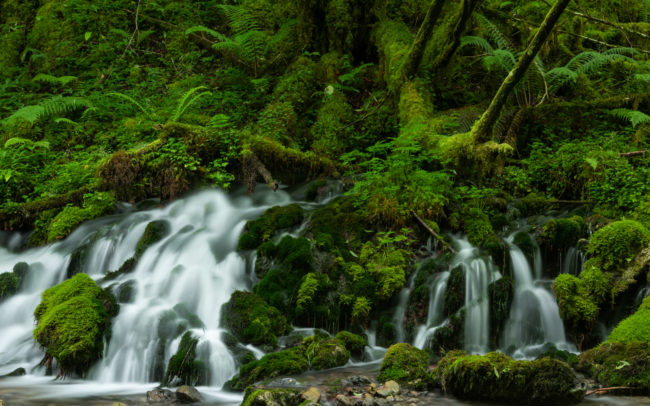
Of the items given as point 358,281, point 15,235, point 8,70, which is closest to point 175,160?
point 15,235

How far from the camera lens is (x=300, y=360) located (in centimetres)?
482

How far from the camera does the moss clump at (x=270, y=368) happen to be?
15.2 feet

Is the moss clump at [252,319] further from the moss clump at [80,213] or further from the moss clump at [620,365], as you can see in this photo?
the moss clump at [80,213]

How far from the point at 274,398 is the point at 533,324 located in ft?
10.8

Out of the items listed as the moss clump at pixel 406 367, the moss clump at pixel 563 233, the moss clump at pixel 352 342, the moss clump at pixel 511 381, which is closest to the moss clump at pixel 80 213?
the moss clump at pixel 352 342

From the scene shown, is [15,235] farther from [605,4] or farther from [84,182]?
[605,4]

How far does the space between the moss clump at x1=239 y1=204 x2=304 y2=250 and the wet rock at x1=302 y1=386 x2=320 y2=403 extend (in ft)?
11.1

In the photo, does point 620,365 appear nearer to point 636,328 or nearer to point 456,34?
point 636,328

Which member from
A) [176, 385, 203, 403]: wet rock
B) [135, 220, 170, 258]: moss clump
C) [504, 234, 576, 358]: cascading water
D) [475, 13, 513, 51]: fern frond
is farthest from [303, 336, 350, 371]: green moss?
[475, 13, 513, 51]: fern frond

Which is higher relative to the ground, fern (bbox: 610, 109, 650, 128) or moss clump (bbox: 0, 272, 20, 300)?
fern (bbox: 610, 109, 650, 128)

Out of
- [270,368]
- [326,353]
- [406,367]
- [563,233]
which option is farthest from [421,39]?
[270,368]

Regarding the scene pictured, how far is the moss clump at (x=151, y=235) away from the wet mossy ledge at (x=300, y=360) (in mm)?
3259

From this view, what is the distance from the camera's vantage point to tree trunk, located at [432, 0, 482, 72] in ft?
29.1

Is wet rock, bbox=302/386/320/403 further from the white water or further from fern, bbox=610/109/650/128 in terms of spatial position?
fern, bbox=610/109/650/128
